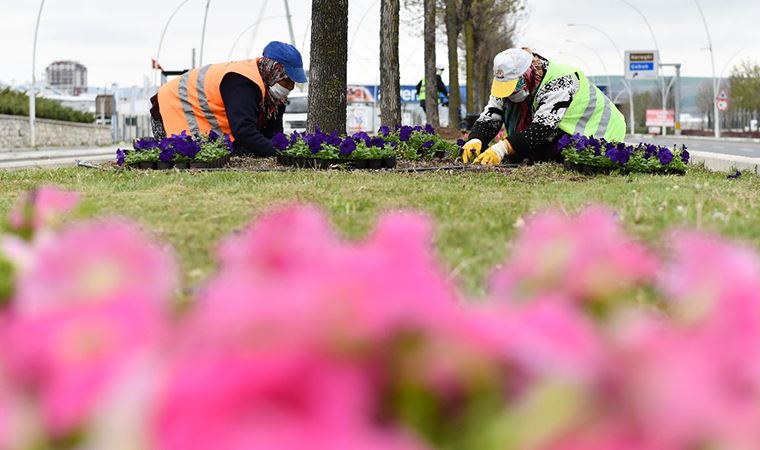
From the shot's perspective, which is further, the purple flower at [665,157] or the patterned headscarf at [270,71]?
the patterned headscarf at [270,71]

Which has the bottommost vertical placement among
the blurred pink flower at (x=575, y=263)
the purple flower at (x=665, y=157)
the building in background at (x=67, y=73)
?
the blurred pink flower at (x=575, y=263)

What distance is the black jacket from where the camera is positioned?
8.84 meters

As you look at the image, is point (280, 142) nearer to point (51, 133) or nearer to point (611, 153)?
point (611, 153)

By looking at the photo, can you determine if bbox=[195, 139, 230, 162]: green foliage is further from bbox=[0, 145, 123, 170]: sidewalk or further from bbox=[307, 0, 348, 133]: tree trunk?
bbox=[0, 145, 123, 170]: sidewalk

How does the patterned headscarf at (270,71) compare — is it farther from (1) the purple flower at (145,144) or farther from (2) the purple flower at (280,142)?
(1) the purple flower at (145,144)

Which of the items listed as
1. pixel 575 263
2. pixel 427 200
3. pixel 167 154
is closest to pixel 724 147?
pixel 167 154

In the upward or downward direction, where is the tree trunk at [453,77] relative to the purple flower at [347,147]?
upward

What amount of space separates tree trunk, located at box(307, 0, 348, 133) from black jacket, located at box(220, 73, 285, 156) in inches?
33.1

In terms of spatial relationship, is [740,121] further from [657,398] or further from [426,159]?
[657,398]

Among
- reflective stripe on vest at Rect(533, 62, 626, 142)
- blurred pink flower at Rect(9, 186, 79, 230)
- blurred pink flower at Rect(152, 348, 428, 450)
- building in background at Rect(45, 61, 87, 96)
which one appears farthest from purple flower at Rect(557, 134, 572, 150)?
building in background at Rect(45, 61, 87, 96)

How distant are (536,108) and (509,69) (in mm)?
643

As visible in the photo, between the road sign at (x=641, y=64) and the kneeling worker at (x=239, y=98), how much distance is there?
5627cm

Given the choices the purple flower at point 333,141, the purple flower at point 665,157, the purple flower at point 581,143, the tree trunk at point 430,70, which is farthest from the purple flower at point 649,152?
the tree trunk at point 430,70

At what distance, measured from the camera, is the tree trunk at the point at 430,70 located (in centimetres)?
2119
